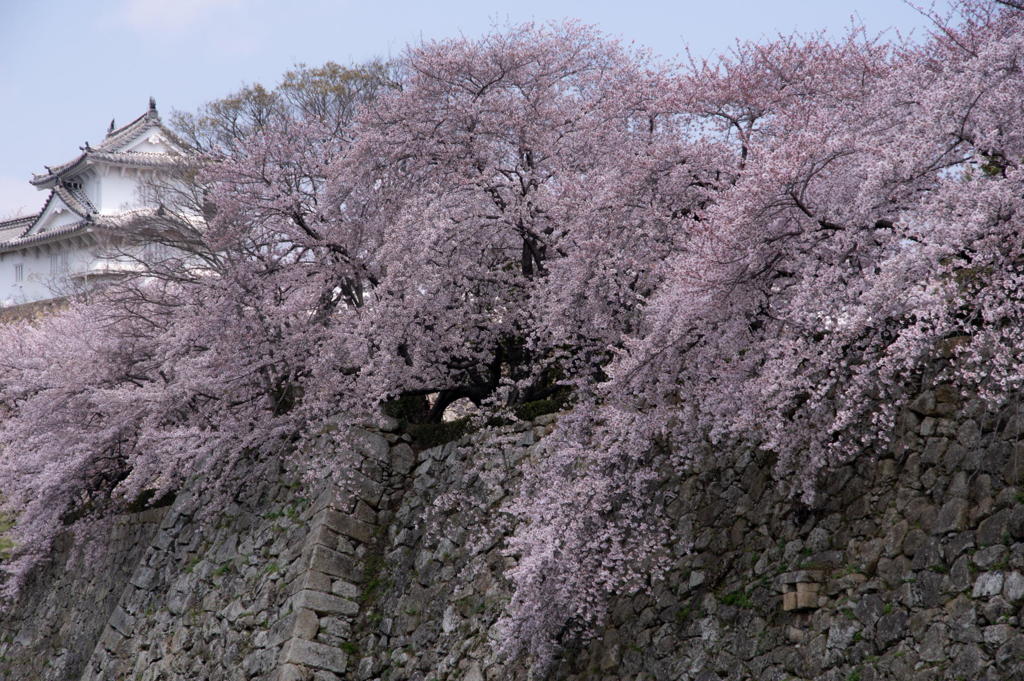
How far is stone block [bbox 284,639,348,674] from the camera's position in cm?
1079

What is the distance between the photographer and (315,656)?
35.7 ft

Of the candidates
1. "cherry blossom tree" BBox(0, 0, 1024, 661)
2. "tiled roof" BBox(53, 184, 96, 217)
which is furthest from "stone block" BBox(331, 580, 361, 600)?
"tiled roof" BBox(53, 184, 96, 217)

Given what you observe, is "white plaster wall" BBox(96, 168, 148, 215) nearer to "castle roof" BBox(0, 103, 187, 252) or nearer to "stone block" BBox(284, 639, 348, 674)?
"castle roof" BBox(0, 103, 187, 252)

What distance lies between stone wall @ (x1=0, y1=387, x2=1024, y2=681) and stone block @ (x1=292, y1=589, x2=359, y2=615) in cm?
2

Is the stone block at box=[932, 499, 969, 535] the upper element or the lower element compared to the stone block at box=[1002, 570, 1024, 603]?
upper

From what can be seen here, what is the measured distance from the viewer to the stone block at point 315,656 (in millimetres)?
10789

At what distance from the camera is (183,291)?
14469 mm

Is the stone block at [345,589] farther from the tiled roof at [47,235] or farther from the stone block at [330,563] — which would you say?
the tiled roof at [47,235]

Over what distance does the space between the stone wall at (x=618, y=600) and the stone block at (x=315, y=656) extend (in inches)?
0.9

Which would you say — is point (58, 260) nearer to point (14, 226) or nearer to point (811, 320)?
point (14, 226)

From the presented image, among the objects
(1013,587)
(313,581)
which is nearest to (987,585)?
(1013,587)

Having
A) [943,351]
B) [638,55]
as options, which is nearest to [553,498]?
[943,351]

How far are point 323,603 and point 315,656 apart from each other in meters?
0.57

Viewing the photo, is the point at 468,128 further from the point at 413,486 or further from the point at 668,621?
the point at 668,621
